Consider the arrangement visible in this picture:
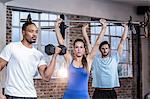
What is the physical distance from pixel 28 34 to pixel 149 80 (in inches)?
252

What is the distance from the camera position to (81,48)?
11.0 ft

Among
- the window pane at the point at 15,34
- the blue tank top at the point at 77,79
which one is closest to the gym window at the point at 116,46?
the window pane at the point at 15,34

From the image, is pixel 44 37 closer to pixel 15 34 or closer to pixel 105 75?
pixel 15 34

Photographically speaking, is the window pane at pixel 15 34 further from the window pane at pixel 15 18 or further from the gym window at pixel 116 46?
the gym window at pixel 116 46

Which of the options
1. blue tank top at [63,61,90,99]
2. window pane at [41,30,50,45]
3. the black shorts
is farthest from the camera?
window pane at [41,30,50,45]

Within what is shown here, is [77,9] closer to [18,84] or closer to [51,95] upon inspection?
[51,95]

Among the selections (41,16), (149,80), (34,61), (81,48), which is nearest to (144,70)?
(149,80)

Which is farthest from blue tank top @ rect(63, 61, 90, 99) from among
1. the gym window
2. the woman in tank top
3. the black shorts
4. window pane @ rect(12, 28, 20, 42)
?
the gym window

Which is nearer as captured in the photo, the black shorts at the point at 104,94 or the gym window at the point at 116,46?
the black shorts at the point at 104,94

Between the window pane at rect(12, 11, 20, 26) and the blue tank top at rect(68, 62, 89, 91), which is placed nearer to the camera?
the blue tank top at rect(68, 62, 89, 91)

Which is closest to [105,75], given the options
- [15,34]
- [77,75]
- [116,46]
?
[77,75]

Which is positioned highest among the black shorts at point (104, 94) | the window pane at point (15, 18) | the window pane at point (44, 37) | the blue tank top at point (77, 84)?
the window pane at point (15, 18)

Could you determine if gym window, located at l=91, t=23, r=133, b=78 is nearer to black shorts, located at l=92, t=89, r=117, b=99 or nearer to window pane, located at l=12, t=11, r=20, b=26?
window pane, located at l=12, t=11, r=20, b=26

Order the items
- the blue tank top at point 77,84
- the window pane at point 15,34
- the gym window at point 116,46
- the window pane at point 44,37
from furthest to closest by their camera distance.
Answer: the gym window at point 116,46 < the window pane at point 44,37 < the window pane at point 15,34 < the blue tank top at point 77,84
